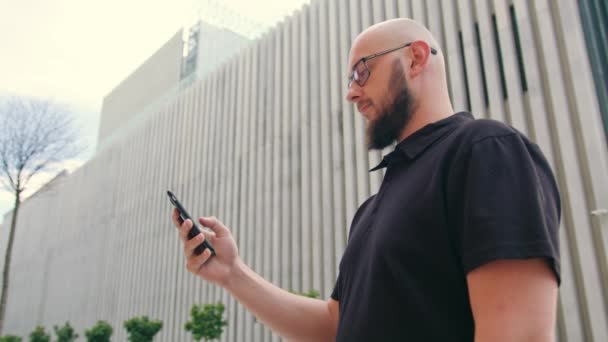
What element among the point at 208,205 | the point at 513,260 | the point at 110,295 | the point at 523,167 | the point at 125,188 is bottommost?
the point at 513,260

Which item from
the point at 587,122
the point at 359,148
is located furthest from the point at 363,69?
the point at 359,148

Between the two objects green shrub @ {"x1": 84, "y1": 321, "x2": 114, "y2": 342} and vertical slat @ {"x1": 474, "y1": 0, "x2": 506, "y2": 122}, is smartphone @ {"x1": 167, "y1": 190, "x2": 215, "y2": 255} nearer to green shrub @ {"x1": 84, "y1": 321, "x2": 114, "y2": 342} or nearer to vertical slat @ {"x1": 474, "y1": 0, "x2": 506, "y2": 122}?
vertical slat @ {"x1": 474, "y1": 0, "x2": 506, "y2": 122}

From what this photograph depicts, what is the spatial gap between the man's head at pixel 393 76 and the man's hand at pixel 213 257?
643 millimetres

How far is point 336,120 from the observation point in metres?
14.2

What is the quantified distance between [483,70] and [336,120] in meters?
4.66

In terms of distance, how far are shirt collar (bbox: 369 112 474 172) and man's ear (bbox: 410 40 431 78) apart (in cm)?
21

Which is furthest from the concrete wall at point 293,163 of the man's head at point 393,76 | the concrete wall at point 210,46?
the man's head at point 393,76

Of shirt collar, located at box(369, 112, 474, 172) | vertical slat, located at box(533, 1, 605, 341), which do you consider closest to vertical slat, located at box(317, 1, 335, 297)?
vertical slat, located at box(533, 1, 605, 341)

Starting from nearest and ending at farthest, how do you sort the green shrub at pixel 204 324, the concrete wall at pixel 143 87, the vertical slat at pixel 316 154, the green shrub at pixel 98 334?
the green shrub at pixel 204 324 < the vertical slat at pixel 316 154 < the green shrub at pixel 98 334 < the concrete wall at pixel 143 87

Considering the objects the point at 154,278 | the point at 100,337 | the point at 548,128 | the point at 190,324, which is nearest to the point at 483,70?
the point at 548,128

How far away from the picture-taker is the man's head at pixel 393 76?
1.54 meters

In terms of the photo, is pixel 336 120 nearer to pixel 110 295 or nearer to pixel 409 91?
pixel 409 91

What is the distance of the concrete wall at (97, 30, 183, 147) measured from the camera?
29.2 m

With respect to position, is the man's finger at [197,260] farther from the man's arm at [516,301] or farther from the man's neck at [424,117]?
the man's arm at [516,301]
